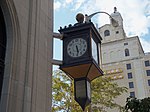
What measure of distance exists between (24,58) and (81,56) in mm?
1127

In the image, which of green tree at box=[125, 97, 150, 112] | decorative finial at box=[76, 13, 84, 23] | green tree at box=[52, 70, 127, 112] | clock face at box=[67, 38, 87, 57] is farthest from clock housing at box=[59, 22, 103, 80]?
green tree at box=[52, 70, 127, 112]

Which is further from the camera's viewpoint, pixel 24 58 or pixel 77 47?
pixel 77 47

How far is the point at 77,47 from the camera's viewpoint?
5.59m

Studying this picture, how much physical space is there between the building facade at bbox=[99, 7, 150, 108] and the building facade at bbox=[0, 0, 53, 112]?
52.8 meters

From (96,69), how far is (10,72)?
1742mm

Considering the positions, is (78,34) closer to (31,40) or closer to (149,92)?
(31,40)

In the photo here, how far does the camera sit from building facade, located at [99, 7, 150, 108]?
60906mm

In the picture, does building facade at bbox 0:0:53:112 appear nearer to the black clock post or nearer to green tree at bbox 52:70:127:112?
the black clock post

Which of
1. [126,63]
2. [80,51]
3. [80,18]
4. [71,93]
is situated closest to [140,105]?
[80,51]

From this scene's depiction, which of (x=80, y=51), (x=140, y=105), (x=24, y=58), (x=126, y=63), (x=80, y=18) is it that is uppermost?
(x=126, y=63)

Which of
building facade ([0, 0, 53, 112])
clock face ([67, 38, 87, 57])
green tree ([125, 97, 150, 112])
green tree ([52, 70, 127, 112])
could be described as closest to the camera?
building facade ([0, 0, 53, 112])

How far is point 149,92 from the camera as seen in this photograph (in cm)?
6053

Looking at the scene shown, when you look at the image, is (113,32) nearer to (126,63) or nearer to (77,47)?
(126,63)

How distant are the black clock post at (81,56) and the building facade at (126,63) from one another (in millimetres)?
52917
